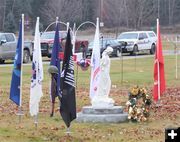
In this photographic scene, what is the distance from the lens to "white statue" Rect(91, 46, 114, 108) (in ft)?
40.7

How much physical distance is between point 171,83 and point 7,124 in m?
11.1

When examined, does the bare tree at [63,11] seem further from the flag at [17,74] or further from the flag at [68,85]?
the flag at [68,85]

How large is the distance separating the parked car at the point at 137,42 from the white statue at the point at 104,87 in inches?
1148

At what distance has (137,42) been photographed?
4234 centimetres

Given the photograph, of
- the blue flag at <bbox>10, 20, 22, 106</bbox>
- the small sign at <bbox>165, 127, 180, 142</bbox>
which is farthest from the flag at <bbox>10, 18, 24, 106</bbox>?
the small sign at <bbox>165, 127, 180, 142</bbox>

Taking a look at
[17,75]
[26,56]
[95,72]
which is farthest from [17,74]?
[26,56]

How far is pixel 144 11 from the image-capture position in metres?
78.5

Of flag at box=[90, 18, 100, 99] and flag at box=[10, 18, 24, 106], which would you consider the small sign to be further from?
flag at box=[90, 18, 100, 99]

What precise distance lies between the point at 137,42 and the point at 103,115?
3047 centimetres

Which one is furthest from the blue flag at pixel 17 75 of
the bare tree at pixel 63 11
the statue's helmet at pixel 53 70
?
the bare tree at pixel 63 11

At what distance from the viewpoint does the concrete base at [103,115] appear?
39.7 feet

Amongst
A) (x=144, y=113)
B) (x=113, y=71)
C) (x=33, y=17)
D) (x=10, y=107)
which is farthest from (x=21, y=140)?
(x=33, y=17)

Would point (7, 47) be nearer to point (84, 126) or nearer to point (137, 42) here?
point (137, 42)

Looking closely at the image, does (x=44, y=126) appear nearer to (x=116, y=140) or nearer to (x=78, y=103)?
(x=116, y=140)
